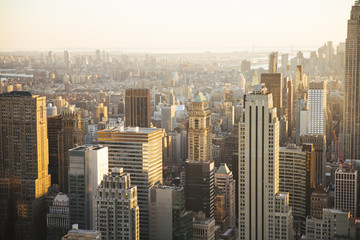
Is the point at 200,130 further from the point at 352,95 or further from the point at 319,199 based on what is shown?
the point at 352,95

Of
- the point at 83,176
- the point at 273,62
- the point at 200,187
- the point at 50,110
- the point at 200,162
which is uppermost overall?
the point at 273,62

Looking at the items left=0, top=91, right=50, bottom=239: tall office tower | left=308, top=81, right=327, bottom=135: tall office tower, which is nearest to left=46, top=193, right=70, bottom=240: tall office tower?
left=0, top=91, right=50, bottom=239: tall office tower

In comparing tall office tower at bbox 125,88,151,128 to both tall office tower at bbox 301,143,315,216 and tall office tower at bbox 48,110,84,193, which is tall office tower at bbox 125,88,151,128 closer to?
tall office tower at bbox 48,110,84,193

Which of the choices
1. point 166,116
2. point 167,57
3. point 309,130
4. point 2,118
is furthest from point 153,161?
point 309,130

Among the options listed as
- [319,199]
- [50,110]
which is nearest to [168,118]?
[50,110]

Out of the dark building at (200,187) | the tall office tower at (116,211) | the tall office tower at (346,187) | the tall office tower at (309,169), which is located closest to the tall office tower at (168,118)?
the dark building at (200,187)
